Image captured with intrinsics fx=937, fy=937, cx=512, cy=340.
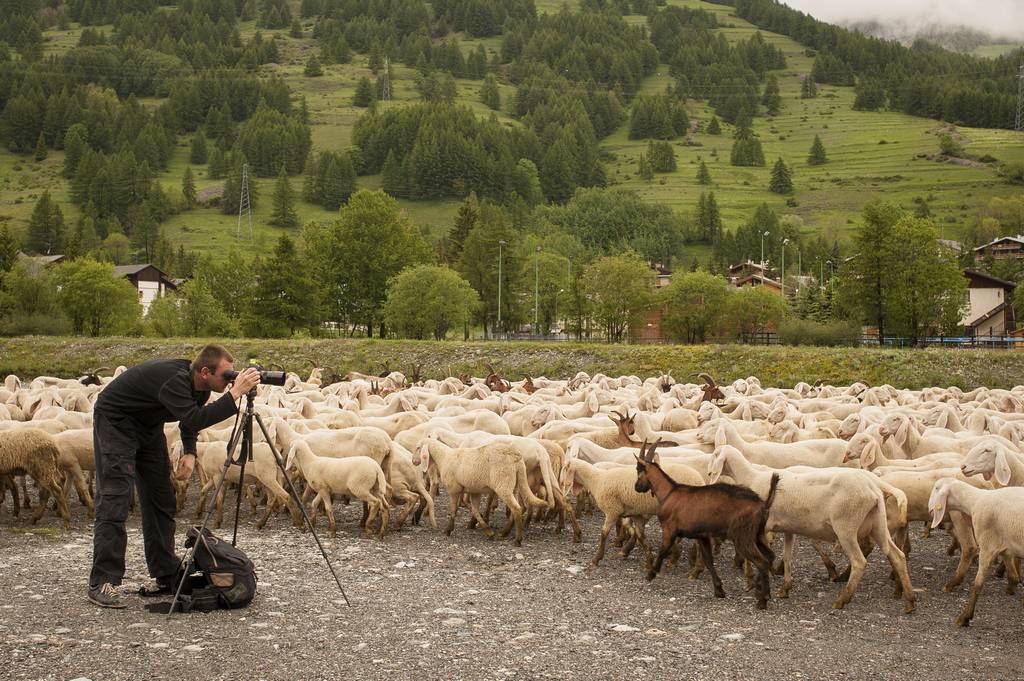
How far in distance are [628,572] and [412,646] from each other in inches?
150

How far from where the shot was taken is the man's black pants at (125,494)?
32.1 ft

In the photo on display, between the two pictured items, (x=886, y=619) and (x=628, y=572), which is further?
(x=628, y=572)

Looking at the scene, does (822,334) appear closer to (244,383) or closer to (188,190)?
(244,383)

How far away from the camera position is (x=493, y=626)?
9562mm

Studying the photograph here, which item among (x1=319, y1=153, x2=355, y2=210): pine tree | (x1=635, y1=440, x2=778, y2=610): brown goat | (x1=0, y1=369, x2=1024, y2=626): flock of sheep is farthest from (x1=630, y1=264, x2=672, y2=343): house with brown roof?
(x1=319, y1=153, x2=355, y2=210): pine tree

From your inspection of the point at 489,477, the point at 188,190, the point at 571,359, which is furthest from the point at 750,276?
the point at 489,477

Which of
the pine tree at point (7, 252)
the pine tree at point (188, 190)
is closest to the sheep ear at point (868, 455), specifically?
the pine tree at point (7, 252)

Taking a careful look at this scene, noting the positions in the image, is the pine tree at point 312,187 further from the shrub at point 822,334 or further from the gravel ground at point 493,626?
the gravel ground at point 493,626

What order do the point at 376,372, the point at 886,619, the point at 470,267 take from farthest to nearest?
the point at 470,267 → the point at 376,372 → the point at 886,619

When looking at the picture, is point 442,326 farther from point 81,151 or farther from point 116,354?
point 81,151

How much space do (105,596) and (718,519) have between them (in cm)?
659

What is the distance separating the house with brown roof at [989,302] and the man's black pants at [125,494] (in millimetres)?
110922

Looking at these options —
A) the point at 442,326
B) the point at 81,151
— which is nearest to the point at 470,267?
the point at 442,326

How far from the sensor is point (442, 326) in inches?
3063
